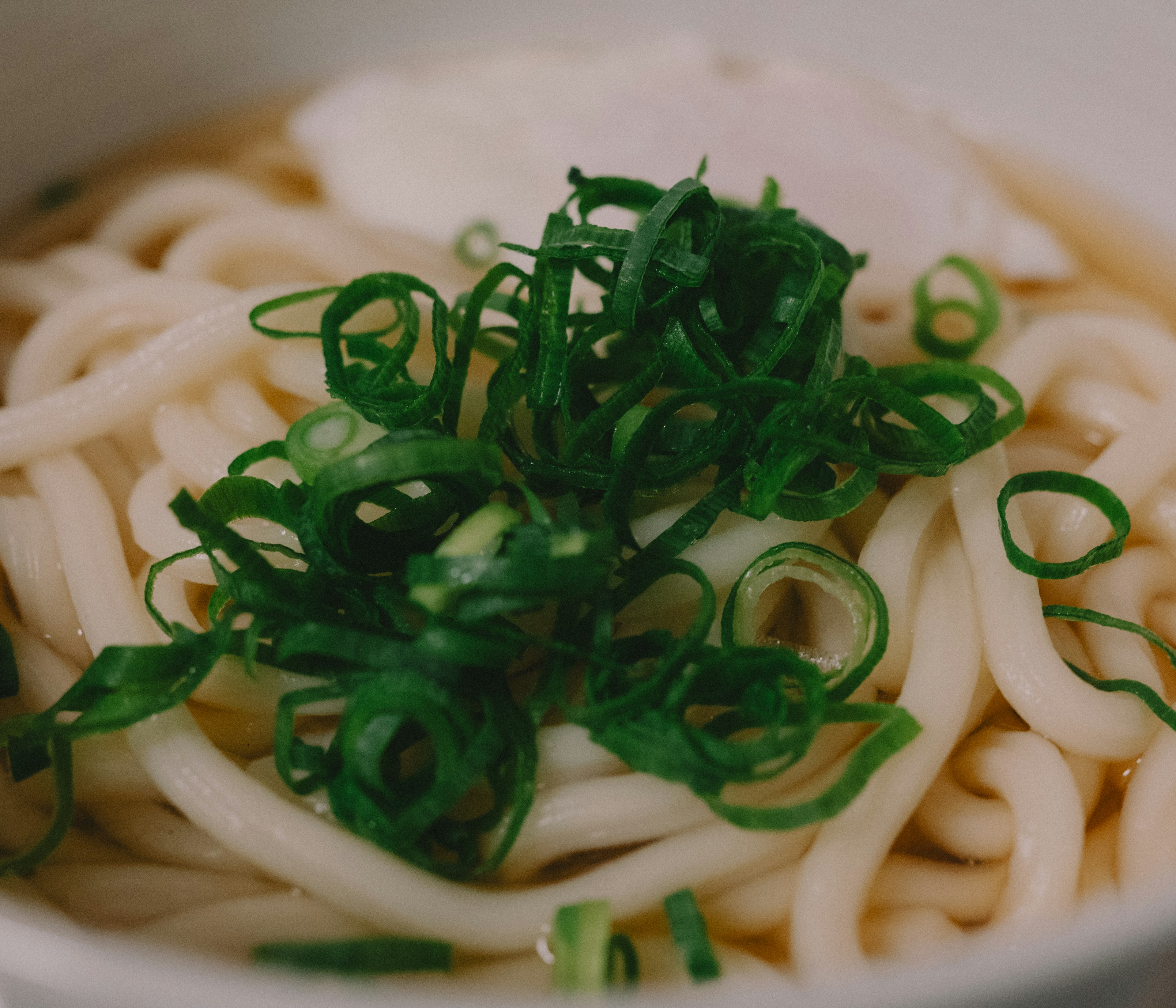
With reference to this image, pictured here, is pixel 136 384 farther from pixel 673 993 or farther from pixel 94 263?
pixel 673 993

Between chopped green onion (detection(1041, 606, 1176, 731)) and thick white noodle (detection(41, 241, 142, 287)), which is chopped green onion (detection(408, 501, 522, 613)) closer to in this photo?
chopped green onion (detection(1041, 606, 1176, 731))

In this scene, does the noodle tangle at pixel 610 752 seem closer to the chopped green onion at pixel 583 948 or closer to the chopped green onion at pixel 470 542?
the chopped green onion at pixel 583 948

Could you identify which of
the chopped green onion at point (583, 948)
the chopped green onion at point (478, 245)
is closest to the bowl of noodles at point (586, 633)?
the chopped green onion at point (583, 948)

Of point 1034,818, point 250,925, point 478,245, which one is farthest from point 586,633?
point 478,245

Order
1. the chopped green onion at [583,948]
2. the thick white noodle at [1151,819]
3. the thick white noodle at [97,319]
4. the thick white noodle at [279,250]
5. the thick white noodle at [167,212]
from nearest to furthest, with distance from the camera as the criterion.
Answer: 1. the chopped green onion at [583,948]
2. the thick white noodle at [1151,819]
3. the thick white noodle at [97,319]
4. the thick white noodle at [279,250]
5. the thick white noodle at [167,212]

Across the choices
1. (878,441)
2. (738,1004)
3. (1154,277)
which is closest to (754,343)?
Answer: (878,441)

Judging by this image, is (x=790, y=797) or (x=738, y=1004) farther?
(x=790, y=797)

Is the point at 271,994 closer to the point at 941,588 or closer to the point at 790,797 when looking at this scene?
the point at 790,797
